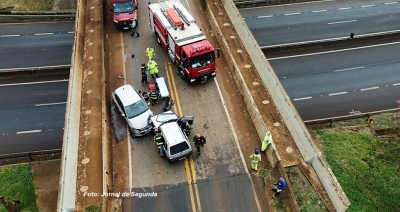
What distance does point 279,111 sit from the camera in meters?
19.1

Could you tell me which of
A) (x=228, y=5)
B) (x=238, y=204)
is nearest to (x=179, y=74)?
(x=228, y=5)

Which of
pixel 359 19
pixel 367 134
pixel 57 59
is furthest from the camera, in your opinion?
pixel 359 19

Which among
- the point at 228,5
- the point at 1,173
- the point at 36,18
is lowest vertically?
the point at 1,173

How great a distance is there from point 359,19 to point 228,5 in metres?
17.5

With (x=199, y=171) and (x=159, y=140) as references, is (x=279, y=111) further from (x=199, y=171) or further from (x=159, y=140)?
(x=159, y=140)

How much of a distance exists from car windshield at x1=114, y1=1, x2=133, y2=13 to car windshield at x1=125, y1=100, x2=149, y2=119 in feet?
32.0

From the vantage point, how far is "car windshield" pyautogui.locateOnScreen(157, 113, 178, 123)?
60.1 feet

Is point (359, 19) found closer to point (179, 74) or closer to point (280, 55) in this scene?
point (280, 55)

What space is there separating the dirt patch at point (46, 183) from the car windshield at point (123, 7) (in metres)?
12.0

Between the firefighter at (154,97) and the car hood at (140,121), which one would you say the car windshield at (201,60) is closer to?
the firefighter at (154,97)

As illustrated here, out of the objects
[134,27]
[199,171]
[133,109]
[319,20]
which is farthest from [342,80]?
[133,109]

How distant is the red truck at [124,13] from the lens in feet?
82.4

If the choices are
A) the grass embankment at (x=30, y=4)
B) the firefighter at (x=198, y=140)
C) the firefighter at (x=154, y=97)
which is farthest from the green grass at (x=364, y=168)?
the grass embankment at (x=30, y=4)

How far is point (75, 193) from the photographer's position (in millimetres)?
15539
